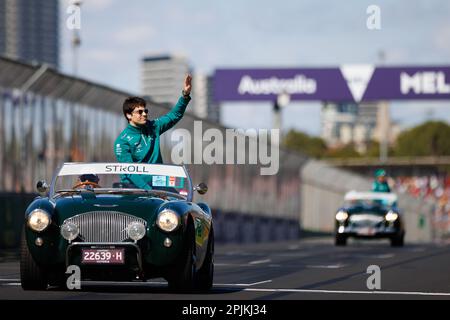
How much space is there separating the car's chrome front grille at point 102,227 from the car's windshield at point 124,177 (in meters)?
1.05

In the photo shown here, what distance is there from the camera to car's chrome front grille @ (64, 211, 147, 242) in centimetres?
1199

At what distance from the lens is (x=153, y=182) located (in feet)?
44.0

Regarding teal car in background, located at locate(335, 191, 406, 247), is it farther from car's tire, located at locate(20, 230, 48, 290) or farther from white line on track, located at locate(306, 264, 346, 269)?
car's tire, located at locate(20, 230, 48, 290)

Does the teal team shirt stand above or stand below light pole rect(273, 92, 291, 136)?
below

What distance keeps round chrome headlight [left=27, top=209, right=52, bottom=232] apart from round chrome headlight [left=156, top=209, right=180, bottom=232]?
3.14 ft

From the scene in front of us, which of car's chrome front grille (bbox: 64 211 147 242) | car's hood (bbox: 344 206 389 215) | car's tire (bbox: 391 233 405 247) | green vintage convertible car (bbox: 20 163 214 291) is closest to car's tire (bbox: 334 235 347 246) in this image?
car's hood (bbox: 344 206 389 215)

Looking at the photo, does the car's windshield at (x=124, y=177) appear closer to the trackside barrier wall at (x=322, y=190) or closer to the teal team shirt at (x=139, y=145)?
the teal team shirt at (x=139, y=145)

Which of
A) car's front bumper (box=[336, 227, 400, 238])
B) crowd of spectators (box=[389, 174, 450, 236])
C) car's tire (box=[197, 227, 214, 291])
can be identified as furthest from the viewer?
crowd of spectators (box=[389, 174, 450, 236])

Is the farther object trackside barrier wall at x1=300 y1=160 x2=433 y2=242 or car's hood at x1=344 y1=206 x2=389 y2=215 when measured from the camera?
trackside barrier wall at x1=300 y1=160 x2=433 y2=242

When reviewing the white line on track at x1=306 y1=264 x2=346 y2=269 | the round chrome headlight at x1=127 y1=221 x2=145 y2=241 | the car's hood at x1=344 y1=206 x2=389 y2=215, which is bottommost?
the white line on track at x1=306 y1=264 x2=346 y2=269

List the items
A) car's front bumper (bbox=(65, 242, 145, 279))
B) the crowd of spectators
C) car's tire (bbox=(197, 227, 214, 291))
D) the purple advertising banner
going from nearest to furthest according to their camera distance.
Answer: car's front bumper (bbox=(65, 242, 145, 279))
car's tire (bbox=(197, 227, 214, 291))
the purple advertising banner
the crowd of spectators

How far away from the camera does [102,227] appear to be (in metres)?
12.0
